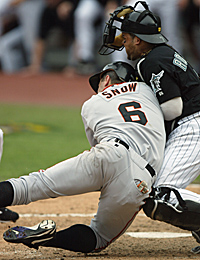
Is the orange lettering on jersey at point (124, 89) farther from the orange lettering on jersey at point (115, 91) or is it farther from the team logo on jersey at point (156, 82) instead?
the team logo on jersey at point (156, 82)

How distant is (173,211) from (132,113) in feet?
2.04

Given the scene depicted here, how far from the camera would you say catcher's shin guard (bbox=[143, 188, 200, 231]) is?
9.36ft

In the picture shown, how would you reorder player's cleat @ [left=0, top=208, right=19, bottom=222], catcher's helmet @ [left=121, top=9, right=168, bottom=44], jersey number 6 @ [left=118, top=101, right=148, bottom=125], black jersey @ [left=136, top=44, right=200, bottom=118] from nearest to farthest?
jersey number 6 @ [left=118, top=101, right=148, bottom=125] < black jersey @ [left=136, top=44, right=200, bottom=118] < catcher's helmet @ [left=121, top=9, right=168, bottom=44] < player's cleat @ [left=0, top=208, right=19, bottom=222]

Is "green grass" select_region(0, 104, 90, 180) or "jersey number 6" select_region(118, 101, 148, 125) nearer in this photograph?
"jersey number 6" select_region(118, 101, 148, 125)

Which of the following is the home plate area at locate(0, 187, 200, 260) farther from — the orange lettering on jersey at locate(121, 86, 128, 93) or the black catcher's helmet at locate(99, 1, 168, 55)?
the black catcher's helmet at locate(99, 1, 168, 55)

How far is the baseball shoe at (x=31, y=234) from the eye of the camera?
8.88 ft

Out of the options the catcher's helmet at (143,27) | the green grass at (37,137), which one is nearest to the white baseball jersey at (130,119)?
the catcher's helmet at (143,27)

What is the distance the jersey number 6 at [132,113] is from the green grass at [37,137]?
195 centimetres

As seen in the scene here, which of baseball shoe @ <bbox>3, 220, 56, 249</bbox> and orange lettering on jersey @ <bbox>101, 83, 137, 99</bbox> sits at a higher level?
orange lettering on jersey @ <bbox>101, 83, 137, 99</bbox>

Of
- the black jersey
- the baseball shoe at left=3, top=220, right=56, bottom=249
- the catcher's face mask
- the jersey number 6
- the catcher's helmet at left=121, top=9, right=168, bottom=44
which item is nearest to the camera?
the baseball shoe at left=3, top=220, right=56, bottom=249

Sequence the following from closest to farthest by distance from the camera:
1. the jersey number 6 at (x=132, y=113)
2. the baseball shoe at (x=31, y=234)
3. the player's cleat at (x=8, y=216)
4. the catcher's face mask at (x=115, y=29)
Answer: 1. the baseball shoe at (x=31, y=234)
2. the jersey number 6 at (x=132, y=113)
3. the catcher's face mask at (x=115, y=29)
4. the player's cleat at (x=8, y=216)

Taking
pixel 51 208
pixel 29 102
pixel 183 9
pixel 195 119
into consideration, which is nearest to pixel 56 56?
pixel 29 102

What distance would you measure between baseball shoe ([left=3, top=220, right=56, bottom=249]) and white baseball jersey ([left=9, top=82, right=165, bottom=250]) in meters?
0.15

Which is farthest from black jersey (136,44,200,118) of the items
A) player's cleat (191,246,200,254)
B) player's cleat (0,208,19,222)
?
player's cleat (0,208,19,222)
